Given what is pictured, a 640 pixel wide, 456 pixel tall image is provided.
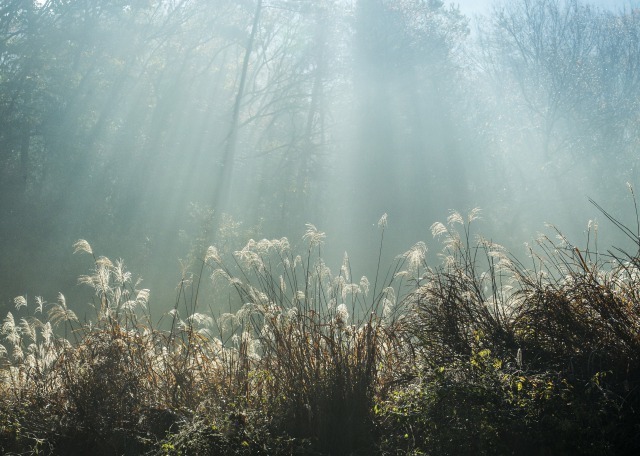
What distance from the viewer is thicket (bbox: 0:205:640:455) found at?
440 centimetres

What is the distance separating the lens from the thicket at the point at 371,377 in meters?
4.40

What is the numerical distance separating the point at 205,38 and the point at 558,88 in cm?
1770

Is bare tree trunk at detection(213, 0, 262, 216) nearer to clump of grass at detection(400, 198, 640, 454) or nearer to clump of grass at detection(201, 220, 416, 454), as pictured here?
clump of grass at detection(201, 220, 416, 454)

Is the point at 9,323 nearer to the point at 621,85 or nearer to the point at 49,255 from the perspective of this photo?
the point at 49,255

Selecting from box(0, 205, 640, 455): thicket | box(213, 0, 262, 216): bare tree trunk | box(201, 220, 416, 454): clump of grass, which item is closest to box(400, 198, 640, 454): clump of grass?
box(0, 205, 640, 455): thicket

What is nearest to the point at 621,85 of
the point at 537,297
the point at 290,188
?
the point at 290,188

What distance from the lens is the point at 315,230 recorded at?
6.13 metres

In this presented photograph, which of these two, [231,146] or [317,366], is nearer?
[317,366]

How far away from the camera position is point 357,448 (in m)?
4.93

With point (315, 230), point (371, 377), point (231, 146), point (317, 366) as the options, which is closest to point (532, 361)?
point (371, 377)

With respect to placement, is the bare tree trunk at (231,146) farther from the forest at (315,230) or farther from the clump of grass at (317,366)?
the clump of grass at (317,366)

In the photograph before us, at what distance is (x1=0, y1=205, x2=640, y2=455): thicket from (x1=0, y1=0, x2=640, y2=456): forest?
1.0 inches

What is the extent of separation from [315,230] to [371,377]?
4.67ft

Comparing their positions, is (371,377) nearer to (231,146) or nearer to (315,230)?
(315,230)
